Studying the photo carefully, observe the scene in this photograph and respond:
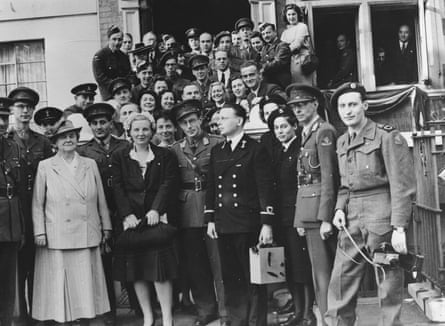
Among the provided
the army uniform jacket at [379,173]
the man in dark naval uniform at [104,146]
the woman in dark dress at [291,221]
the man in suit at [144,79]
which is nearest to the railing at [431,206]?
the woman in dark dress at [291,221]

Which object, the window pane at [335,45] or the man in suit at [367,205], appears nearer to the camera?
the man in suit at [367,205]

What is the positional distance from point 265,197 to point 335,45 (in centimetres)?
509

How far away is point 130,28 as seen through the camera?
36.3 feet

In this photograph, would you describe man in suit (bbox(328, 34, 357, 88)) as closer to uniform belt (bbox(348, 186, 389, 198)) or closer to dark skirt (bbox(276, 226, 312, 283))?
dark skirt (bbox(276, 226, 312, 283))

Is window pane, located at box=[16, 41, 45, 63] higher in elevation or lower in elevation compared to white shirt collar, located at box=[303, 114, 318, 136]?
higher

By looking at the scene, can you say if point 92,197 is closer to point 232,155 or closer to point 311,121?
point 232,155

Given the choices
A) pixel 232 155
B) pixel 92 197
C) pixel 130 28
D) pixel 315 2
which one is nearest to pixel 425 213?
pixel 232 155

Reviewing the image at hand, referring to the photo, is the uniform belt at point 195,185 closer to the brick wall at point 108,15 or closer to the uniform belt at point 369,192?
the uniform belt at point 369,192

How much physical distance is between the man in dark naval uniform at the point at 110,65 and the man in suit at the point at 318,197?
13.3 ft

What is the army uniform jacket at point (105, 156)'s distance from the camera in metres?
6.23

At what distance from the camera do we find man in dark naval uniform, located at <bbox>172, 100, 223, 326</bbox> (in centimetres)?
595

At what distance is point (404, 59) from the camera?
996 cm

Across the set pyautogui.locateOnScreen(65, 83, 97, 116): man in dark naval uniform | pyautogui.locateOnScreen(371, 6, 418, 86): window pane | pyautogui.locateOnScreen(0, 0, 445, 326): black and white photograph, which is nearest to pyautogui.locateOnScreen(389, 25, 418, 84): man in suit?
pyautogui.locateOnScreen(371, 6, 418, 86): window pane

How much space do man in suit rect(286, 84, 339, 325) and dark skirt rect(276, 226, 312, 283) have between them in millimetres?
154
